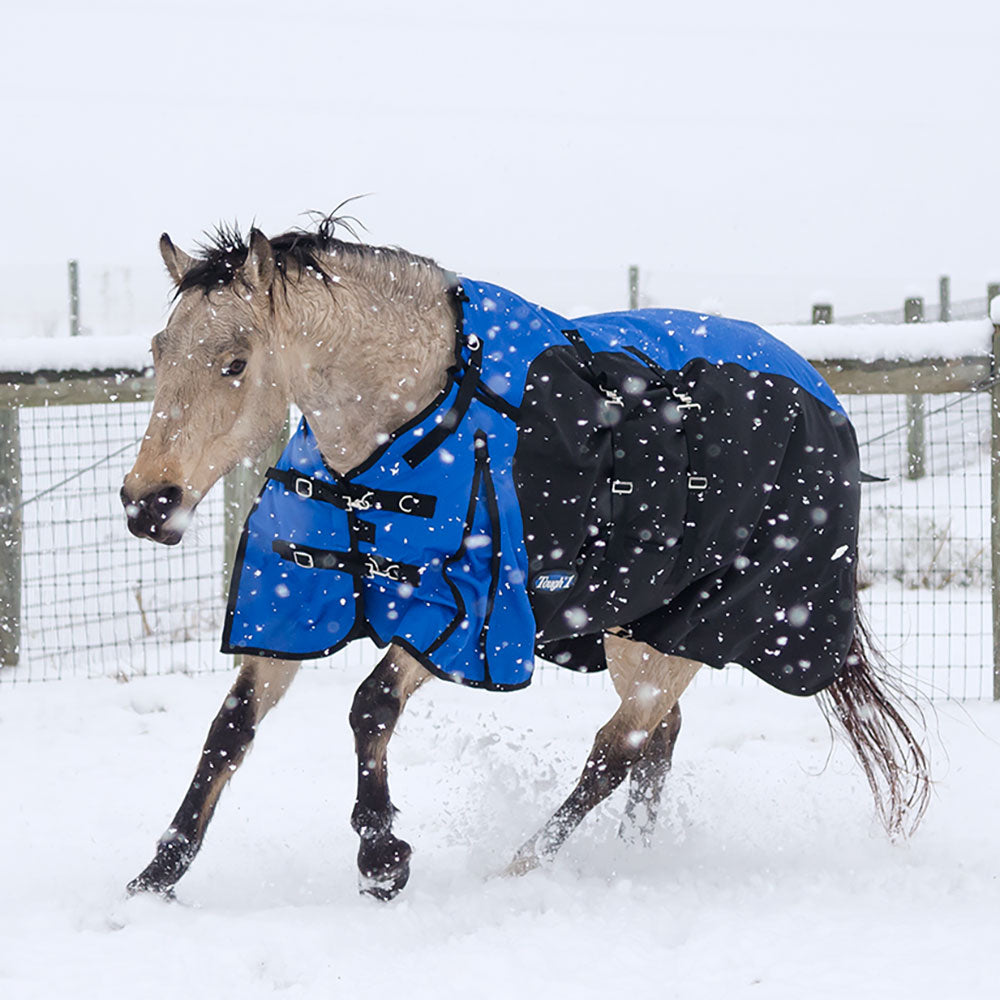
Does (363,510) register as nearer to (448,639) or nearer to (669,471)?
(448,639)

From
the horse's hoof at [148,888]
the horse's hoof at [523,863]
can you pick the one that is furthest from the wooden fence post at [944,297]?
the horse's hoof at [148,888]

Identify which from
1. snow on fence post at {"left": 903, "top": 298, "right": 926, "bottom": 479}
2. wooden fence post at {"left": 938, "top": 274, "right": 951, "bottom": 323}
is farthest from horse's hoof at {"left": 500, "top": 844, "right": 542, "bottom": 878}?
wooden fence post at {"left": 938, "top": 274, "right": 951, "bottom": 323}

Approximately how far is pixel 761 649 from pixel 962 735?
1.44 m

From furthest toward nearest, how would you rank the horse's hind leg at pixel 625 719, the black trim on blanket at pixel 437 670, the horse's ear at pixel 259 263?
the horse's hind leg at pixel 625 719, the black trim on blanket at pixel 437 670, the horse's ear at pixel 259 263

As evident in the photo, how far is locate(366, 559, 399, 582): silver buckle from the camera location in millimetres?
2363

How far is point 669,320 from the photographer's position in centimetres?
300

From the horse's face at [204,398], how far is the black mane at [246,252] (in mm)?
25

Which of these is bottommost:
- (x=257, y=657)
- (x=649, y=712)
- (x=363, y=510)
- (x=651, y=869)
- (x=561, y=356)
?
(x=651, y=869)

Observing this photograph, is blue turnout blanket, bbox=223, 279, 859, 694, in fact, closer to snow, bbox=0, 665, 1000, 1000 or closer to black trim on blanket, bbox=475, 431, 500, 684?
black trim on blanket, bbox=475, 431, 500, 684

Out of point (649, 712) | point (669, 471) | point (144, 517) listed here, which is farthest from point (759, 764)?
point (144, 517)

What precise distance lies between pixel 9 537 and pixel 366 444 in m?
2.98

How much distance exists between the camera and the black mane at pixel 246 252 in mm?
2221

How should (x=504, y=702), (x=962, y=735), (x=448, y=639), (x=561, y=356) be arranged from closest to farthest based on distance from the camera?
(x=448, y=639), (x=561, y=356), (x=962, y=735), (x=504, y=702)

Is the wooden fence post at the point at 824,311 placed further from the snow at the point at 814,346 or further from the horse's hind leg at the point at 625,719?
the horse's hind leg at the point at 625,719
